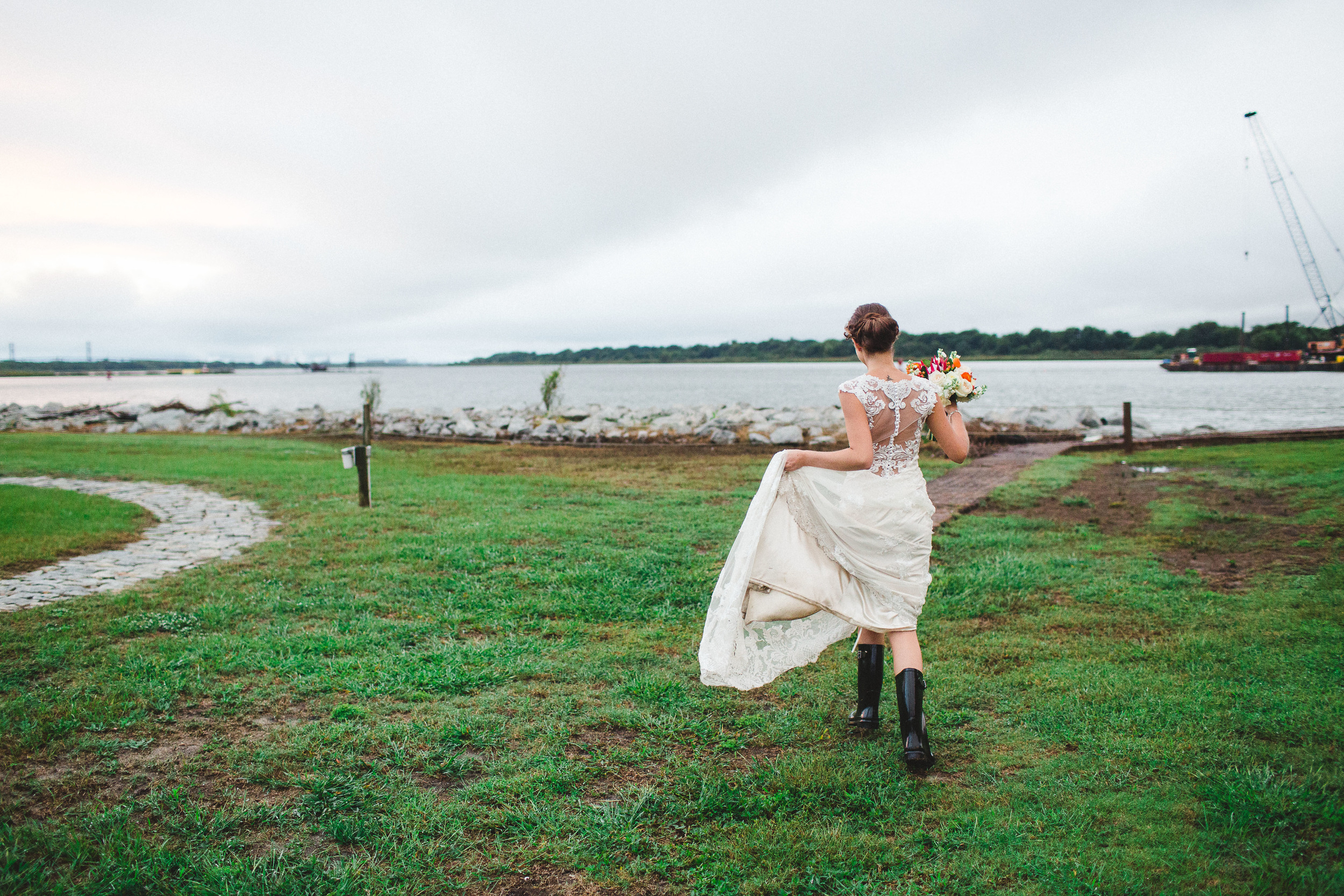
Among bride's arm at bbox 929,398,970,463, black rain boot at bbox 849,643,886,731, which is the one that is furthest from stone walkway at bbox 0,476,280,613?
bride's arm at bbox 929,398,970,463

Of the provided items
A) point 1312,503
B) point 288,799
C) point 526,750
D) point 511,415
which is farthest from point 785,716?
point 511,415

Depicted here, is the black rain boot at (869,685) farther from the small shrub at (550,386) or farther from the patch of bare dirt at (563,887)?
the small shrub at (550,386)

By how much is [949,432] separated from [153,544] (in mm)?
8569

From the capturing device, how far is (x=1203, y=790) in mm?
3205

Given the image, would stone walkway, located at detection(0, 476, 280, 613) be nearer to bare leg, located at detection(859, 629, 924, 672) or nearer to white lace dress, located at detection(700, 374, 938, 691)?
white lace dress, located at detection(700, 374, 938, 691)

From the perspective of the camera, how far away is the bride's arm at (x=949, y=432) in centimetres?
386

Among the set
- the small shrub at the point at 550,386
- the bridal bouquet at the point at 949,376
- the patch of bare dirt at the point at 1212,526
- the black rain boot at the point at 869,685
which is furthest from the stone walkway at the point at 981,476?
the small shrub at the point at 550,386

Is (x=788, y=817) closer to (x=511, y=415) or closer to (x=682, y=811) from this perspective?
(x=682, y=811)

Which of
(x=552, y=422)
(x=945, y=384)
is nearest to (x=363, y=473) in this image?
(x=945, y=384)

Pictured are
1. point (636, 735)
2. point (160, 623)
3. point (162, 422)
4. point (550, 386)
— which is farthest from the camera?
point (550, 386)

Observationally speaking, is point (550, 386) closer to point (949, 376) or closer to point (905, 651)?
point (949, 376)

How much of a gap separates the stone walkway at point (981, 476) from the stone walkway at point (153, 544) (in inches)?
309

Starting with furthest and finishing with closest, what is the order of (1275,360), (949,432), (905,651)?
(1275,360) < (949,432) < (905,651)

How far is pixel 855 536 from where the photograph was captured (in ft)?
12.6
